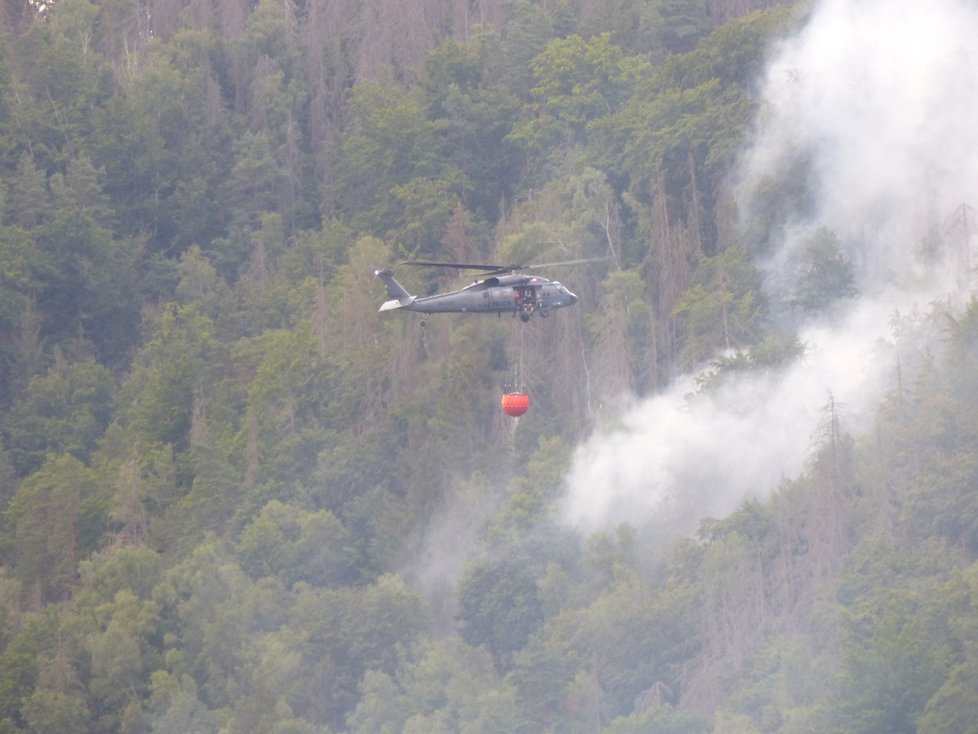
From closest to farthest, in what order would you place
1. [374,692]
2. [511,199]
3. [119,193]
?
[374,692], [511,199], [119,193]

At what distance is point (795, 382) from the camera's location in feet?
330

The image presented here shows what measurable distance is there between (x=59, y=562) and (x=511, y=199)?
86.3 feet

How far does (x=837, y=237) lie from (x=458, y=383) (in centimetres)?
1591

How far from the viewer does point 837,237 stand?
104 meters

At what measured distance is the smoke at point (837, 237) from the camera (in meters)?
99.9

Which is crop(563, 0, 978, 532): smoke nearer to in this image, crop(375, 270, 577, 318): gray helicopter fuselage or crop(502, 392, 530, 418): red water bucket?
crop(375, 270, 577, 318): gray helicopter fuselage

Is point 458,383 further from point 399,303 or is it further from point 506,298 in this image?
point 399,303

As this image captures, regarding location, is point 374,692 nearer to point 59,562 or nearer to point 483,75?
point 59,562

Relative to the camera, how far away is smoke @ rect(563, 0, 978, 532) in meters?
99.9

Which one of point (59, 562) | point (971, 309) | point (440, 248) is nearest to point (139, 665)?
point (59, 562)

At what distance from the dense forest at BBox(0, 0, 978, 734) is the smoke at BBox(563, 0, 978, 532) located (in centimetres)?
22

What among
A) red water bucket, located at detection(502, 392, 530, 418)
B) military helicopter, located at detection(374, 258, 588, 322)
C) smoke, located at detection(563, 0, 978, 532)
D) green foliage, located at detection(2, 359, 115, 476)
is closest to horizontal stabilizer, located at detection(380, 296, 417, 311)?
military helicopter, located at detection(374, 258, 588, 322)

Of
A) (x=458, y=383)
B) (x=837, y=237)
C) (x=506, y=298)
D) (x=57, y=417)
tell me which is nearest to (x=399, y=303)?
(x=506, y=298)

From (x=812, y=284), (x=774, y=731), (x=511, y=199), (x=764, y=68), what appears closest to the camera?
(x=774, y=731)
